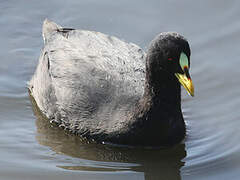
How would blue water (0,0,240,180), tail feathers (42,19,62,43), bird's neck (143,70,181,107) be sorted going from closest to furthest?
blue water (0,0,240,180) → bird's neck (143,70,181,107) → tail feathers (42,19,62,43)

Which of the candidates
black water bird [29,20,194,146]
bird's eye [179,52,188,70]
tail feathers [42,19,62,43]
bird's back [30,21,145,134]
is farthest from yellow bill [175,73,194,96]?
tail feathers [42,19,62,43]

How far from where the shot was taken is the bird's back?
26.6ft

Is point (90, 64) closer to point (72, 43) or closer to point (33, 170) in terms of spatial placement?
point (72, 43)

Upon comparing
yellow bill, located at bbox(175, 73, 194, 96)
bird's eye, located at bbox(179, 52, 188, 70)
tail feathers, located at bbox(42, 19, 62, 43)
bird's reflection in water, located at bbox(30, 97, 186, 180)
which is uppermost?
tail feathers, located at bbox(42, 19, 62, 43)

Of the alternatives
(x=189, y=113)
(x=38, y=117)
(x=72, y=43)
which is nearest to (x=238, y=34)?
(x=189, y=113)

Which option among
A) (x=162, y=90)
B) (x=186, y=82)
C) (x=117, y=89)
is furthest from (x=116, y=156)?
(x=186, y=82)

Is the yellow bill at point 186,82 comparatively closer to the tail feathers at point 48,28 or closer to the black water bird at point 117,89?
the black water bird at point 117,89

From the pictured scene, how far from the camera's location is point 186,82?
7453 mm

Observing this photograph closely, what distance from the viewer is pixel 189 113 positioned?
9.02 m

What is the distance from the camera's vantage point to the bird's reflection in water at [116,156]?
7.64 meters

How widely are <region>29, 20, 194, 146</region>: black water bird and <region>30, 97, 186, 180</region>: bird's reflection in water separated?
11cm

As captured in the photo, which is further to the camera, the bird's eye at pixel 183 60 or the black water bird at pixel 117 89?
the black water bird at pixel 117 89

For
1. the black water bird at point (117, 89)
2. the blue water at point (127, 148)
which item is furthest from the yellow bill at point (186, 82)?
the blue water at point (127, 148)

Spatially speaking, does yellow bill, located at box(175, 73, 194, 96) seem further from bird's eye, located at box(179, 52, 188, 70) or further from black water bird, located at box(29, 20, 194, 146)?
bird's eye, located at box(179, 52, 188, 70)
